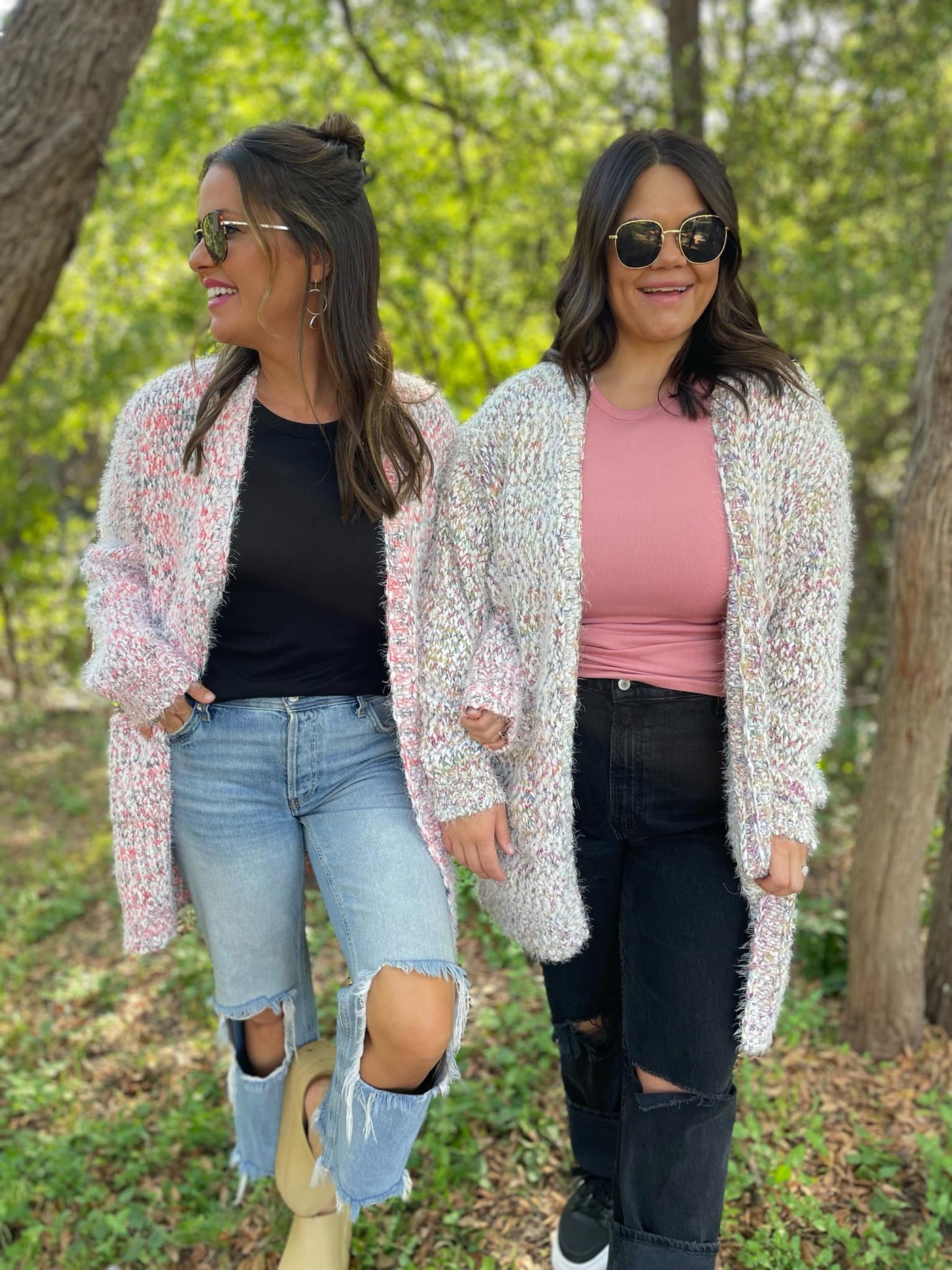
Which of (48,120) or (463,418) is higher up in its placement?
(48,120)

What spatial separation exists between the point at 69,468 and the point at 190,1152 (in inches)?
294

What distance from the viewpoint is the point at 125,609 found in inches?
94.1

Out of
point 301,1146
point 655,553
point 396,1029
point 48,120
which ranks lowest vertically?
point 301,1146

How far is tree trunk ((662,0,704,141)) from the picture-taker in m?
5.98

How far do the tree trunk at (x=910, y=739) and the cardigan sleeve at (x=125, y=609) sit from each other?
6.90 feet

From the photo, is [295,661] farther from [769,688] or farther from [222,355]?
[769,688]

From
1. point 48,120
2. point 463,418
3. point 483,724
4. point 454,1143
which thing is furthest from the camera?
point 463,418

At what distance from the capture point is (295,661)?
7.72 ft

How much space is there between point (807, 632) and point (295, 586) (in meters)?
1.07

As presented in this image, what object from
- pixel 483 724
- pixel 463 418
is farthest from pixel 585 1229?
pixel 463 418

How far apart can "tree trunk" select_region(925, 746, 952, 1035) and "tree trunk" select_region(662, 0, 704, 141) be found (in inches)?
163

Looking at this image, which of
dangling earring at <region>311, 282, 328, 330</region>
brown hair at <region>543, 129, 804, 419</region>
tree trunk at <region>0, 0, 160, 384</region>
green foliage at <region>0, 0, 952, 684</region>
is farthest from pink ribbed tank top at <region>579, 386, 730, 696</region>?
green foliage at <region>0, 0, 952, 684</region>

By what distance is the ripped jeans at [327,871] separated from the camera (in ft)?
7.30

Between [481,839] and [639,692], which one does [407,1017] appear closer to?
[481,839]
